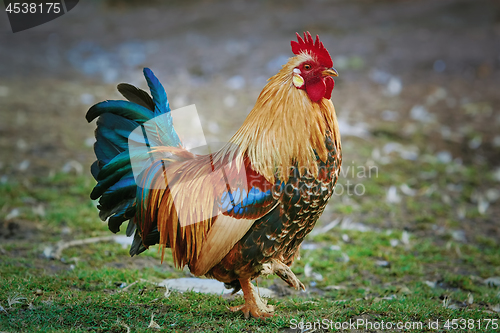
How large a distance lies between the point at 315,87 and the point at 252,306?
1.95 m

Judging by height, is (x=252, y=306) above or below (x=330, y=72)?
below

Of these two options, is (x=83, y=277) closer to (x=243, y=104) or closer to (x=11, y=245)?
(x=11, y=245)

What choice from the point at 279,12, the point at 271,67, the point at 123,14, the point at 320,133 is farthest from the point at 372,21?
the point at 320,133

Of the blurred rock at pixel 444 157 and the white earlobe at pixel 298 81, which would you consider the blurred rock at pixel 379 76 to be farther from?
the white earlobe at pixel 298 81

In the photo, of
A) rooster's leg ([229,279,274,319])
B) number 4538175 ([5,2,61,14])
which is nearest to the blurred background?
number 4538175 ([5,2,61,14])

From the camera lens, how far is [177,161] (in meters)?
4.02

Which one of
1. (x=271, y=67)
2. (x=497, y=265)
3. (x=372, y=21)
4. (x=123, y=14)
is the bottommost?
(x=497, y=265)

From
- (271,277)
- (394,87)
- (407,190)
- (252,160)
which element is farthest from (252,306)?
(394,87)

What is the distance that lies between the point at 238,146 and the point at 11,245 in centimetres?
316

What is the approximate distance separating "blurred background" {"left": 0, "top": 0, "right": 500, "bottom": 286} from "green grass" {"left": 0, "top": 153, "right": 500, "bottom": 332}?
0.22ft

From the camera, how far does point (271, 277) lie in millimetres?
5102

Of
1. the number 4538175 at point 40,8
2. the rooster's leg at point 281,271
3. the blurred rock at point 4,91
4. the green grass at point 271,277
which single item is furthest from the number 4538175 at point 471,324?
the blurred rock at point 4,91

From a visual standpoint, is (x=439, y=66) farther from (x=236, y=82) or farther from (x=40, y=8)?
(x=40, y=8)

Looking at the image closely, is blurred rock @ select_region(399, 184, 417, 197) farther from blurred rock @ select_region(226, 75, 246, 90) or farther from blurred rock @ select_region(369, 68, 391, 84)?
blurred rock @ select_region(226, 75, 246, 90)
